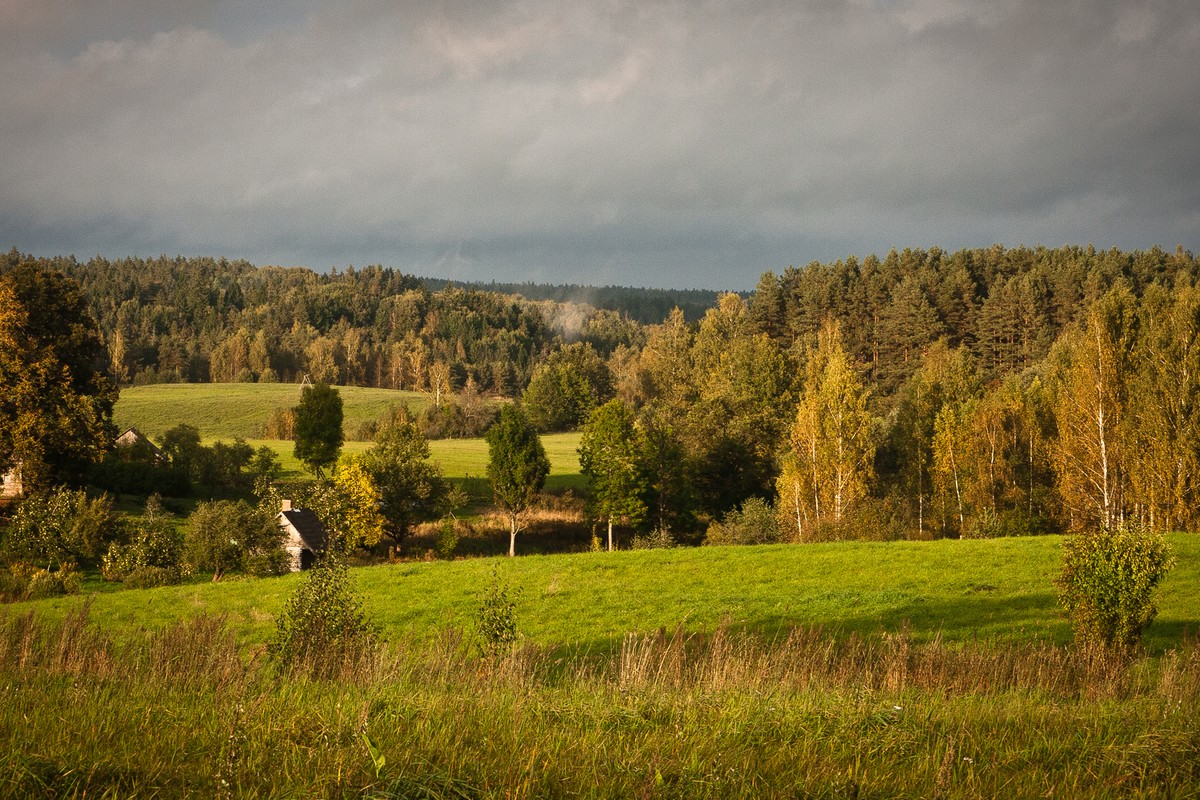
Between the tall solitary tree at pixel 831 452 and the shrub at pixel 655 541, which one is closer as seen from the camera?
the shrub at pixel 655 541

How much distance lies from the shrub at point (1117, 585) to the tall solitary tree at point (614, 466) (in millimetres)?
41520

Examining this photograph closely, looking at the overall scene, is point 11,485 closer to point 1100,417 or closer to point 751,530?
point 751,530

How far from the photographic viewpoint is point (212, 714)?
5.46 meters

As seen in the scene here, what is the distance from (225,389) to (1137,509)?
136 metres

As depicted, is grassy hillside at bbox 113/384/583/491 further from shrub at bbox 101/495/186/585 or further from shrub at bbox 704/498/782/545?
shrub at bbox 101/495/186/585

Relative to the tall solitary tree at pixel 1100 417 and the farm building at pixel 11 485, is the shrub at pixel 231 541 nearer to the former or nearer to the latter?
the farm building at pixel 11 485

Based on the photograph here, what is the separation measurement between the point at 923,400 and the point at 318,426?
1801 inches

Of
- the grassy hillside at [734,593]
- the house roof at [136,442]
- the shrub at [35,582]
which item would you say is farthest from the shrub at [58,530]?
the house roof at [136,442]

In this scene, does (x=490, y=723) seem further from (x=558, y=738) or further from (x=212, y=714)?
(x=212, y=714)

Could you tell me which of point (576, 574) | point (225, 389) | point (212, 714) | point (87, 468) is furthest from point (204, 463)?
point (225, 389)

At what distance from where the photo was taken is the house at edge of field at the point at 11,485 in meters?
45.0

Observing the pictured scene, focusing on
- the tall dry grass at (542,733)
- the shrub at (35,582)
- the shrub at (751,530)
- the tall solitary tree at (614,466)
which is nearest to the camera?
the tall dry grass at (542,733)

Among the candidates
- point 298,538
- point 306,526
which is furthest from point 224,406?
point 298,538

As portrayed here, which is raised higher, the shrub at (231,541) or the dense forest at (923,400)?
the dense forest at (923,400)
